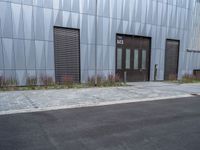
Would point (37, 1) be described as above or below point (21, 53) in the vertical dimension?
above

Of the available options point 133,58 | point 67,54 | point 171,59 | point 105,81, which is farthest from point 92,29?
point 171,59

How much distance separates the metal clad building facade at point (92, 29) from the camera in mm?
10227

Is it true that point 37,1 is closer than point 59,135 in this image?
No

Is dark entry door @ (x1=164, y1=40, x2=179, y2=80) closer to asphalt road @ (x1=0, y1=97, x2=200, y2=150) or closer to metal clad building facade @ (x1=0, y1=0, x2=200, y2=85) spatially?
metal clad building facade @ (x1=0, y1=0, x2=200, y2=85)

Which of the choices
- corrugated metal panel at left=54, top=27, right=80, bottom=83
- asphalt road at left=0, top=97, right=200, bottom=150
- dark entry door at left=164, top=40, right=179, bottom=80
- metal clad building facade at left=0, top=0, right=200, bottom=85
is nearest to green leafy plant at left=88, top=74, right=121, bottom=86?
metal clad building facade at left=0, top=0, right=200, bottom=85

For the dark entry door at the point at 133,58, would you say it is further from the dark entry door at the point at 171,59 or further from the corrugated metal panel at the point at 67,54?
the corrugated metal panel at the point at 67,54

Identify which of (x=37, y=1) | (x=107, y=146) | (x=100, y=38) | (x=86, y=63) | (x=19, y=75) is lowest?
(x=107, y=146)

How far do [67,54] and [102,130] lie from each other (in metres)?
8.81

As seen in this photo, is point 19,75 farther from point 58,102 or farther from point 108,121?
point 108,121

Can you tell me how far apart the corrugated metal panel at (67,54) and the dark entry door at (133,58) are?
386 centimetres

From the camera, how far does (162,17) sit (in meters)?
15.5

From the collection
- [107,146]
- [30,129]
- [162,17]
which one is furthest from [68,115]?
[162,17]

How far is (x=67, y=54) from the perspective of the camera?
1190 centimetres

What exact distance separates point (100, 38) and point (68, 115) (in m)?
9.02
